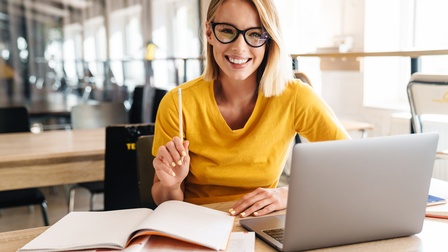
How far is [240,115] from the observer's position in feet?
5.05

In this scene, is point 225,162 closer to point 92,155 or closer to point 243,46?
point 243,46

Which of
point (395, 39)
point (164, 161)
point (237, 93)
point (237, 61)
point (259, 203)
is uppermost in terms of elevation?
point (395, 39)

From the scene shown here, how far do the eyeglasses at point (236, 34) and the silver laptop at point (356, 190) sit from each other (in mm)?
582

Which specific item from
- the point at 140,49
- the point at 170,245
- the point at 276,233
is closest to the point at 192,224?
the point at 170,245

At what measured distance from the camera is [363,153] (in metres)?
0.95

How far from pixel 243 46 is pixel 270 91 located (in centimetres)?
17

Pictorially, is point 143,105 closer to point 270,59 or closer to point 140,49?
point 140,49

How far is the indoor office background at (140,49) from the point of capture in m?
4.09

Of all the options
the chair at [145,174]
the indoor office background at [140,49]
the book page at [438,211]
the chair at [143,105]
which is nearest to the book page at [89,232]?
the chair at [145,174]

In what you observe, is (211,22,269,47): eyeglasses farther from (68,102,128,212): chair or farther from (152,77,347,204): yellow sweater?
(68,102,128,212): chair

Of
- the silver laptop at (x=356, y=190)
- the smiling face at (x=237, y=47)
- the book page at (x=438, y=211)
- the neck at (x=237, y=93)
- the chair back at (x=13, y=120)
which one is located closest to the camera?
the silver laptop at (x=356, y=190)

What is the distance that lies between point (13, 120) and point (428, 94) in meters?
2.44

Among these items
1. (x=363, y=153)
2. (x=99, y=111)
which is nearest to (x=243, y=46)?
(x=363, y=153)

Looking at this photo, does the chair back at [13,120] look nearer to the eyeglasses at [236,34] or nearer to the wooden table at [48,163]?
the wooden table at [48,163]
